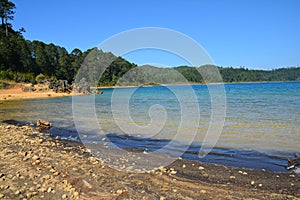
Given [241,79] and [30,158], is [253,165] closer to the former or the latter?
[30,158]

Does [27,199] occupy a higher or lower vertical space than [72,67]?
lower

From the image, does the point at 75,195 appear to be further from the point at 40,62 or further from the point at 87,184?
the point at 40,62

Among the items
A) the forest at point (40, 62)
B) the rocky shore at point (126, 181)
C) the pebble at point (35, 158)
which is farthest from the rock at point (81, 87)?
the pebble at point (35, 158)

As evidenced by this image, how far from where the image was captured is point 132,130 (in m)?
12.1

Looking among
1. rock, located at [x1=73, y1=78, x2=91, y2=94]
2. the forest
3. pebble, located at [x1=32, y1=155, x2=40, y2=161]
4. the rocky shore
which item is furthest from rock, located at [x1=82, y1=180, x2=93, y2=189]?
rock, located at [x1=73, y1=78, x2=91, y2=94]

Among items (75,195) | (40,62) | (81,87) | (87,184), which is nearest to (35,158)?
(87,184)

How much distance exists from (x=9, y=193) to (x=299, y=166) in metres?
6.55

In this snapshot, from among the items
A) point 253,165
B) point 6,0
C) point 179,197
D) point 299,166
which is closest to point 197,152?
point 253,165

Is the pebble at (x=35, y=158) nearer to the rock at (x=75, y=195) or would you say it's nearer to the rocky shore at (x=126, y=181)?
the rocky shore at (x=126, y=181)

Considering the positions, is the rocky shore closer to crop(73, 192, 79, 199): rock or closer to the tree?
crop(73, 192, 79, 199): rock

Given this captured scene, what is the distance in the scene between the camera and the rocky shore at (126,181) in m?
4.48

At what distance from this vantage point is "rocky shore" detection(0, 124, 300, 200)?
4480 millimetres

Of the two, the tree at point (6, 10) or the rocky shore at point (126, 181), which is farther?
the tree at point (6, 10)

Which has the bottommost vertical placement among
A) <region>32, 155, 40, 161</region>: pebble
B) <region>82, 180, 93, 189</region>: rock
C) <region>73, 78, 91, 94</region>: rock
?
<region>82, 180, 93, 189</region>: rock
